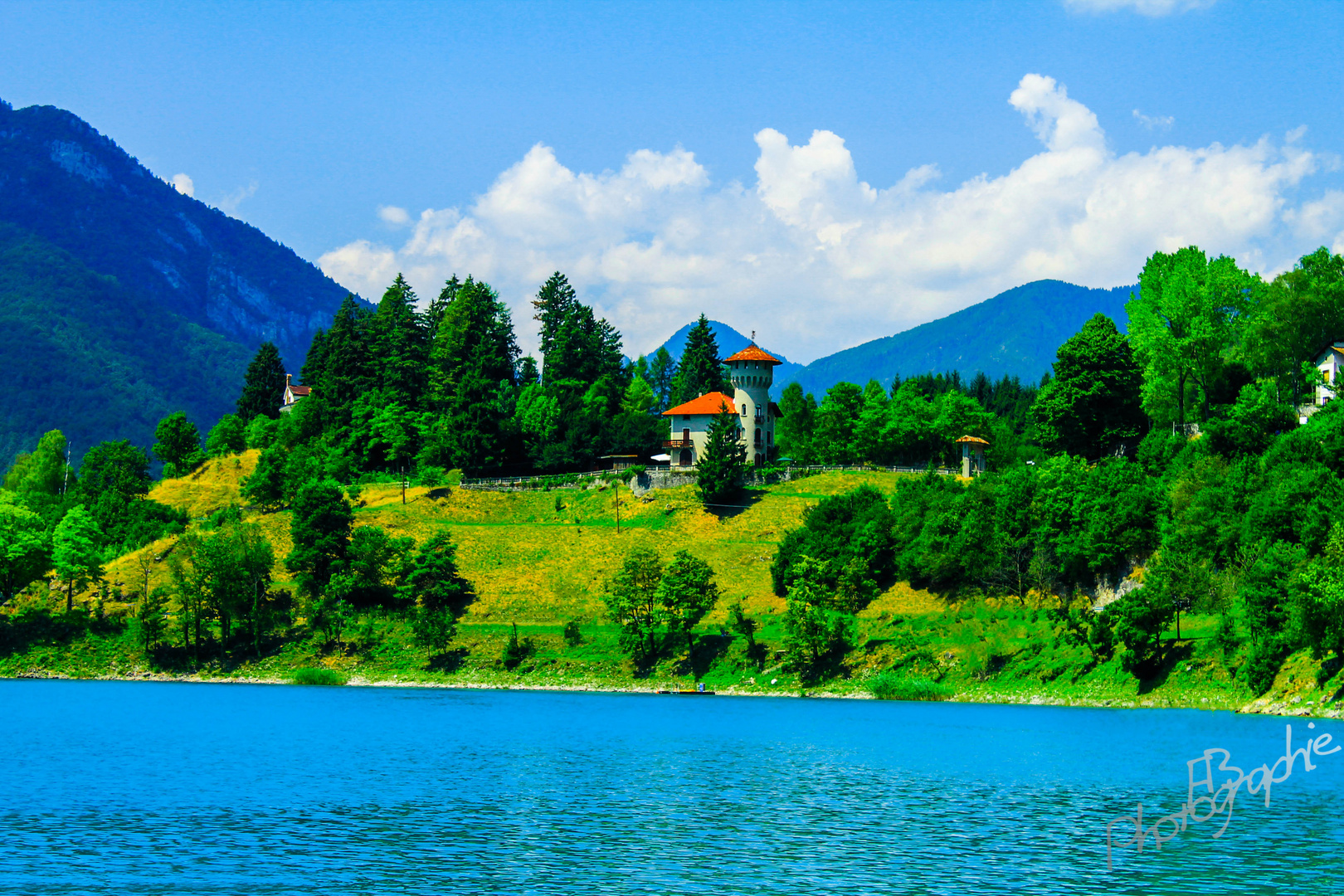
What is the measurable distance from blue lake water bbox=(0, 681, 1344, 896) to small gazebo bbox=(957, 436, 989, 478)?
153 ft

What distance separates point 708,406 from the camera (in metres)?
109

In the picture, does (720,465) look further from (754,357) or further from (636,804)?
(636,804)

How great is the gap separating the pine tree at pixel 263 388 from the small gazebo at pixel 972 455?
8138 cm

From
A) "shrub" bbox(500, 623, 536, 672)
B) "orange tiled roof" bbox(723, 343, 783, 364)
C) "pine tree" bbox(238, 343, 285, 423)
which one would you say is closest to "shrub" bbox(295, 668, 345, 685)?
"shrub" bbox(500, 623, 536, 672)

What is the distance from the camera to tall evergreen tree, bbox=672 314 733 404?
126 m

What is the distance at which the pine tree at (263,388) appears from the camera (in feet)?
444

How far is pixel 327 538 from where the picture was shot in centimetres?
8856

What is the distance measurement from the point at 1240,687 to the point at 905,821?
35111mm

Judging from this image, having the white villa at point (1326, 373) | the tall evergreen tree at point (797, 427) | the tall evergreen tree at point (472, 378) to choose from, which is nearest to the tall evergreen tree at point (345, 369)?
the tall evergreen tree at point (472, 378)

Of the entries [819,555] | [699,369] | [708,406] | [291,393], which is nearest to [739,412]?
[708,406]

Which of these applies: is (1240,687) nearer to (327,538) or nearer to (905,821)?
(905,821)

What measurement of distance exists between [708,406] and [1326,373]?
2043 inches

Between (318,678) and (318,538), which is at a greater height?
(318,538)

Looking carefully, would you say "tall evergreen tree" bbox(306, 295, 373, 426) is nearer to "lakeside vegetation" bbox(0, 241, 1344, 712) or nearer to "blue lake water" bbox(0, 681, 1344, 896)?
"lakeside vegetation" bbox(0, 241, 1344, 712)
